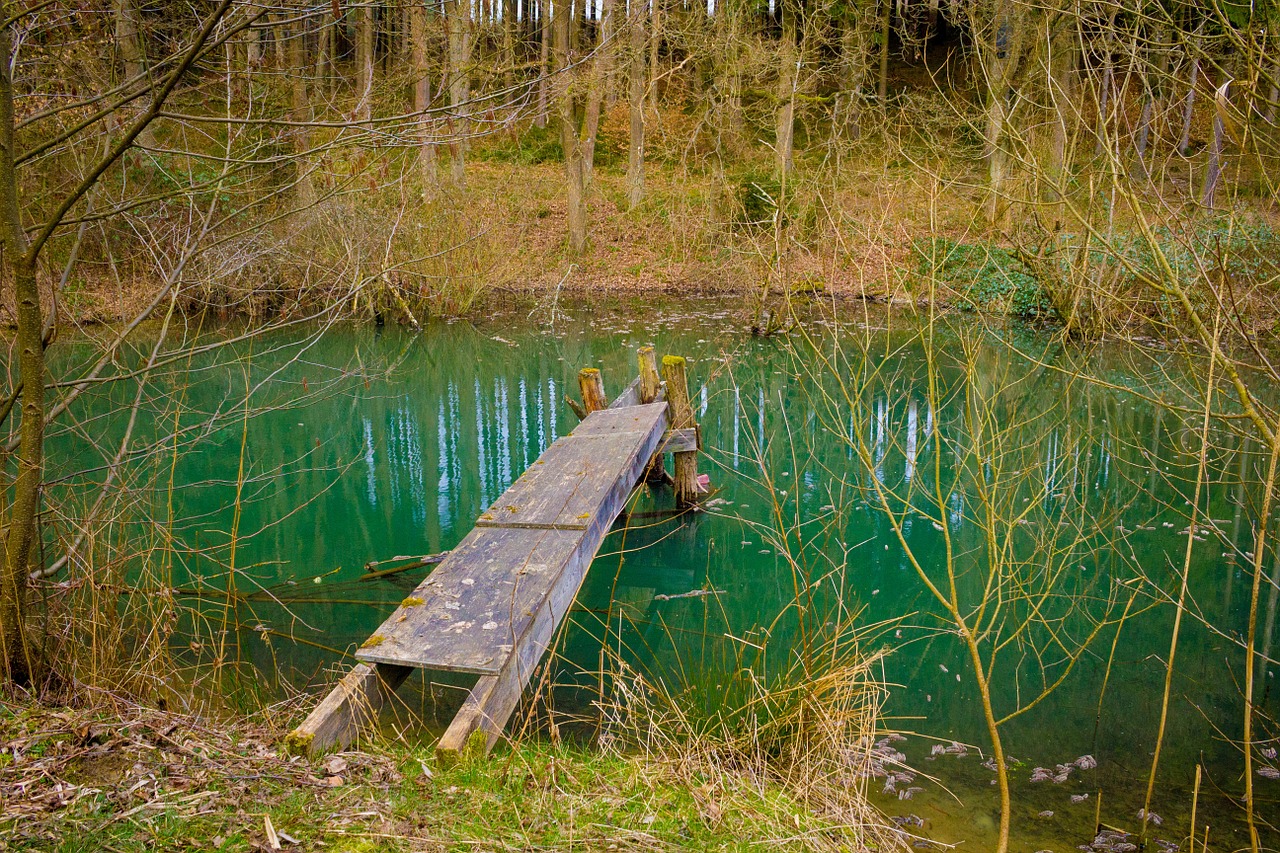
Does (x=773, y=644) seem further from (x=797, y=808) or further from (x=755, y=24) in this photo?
(x=755, y=24)

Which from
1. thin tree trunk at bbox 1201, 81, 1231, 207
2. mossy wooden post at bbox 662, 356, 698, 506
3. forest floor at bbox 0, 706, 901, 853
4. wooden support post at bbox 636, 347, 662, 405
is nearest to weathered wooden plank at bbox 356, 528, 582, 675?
forest floor at bbox 0, 706, 901, 853

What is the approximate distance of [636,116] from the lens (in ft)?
76.7

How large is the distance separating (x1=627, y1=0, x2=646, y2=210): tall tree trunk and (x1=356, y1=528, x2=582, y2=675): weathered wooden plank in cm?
1724

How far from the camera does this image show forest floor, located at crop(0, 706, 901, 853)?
8.45 feet

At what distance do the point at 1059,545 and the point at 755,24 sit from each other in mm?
21519

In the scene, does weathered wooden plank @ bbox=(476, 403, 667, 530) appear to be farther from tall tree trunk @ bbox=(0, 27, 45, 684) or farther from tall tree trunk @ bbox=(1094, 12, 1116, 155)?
tall tree trunk @ bbox=(1094, 12, 1116, 155)

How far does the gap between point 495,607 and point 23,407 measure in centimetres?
197

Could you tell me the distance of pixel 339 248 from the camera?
15.0m

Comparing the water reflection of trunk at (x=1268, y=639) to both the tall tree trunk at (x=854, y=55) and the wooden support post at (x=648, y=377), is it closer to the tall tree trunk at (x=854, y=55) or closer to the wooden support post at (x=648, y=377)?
the wooden support post at (x=648, y=377)

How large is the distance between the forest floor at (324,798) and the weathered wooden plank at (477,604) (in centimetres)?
39

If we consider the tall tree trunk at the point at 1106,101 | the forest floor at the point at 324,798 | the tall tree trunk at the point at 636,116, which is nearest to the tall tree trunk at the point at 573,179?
the tall tree trunk at the point at 636,116

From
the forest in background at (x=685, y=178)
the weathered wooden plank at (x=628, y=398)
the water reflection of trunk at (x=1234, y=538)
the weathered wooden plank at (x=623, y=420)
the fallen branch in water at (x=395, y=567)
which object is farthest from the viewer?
the forest in background at (x=685, y=178)

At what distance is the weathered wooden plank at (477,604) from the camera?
370 centimetres

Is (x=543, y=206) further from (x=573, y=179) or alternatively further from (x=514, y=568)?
(x=514, y=568)
